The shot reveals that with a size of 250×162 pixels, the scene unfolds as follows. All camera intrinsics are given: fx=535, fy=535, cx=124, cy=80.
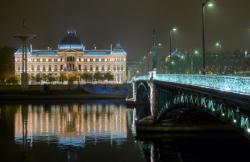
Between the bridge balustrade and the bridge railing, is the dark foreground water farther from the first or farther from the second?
the bridge railing

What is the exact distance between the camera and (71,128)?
78.9 metres

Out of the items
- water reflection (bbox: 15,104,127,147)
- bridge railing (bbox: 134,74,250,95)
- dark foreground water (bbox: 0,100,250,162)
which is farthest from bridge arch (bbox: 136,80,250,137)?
water reflection (bbox: 15,104,127,147)

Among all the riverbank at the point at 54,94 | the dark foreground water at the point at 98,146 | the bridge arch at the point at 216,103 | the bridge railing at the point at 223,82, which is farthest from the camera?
the riverbank at the point at 54,94

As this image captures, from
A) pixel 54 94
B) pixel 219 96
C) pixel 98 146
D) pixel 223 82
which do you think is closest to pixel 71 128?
pixel 98 146

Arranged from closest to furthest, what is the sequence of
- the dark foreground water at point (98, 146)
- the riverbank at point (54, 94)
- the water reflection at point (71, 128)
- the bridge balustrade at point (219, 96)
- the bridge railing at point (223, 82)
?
the bridge balustrade at point (219, 96)
the bridge railing at point (223, 82)
the dark foreground water at point (98, 146)
the water reflection at point (71, 128)
the riverbank at point (54, 94)

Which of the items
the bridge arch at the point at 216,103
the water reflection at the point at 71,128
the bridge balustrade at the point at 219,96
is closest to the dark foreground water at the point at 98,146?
the water reflection at the point at 71,128

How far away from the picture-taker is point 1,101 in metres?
149

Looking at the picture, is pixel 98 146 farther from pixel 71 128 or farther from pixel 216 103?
pixel 216 103

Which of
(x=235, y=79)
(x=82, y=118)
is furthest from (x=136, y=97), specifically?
(x=235, y=79)

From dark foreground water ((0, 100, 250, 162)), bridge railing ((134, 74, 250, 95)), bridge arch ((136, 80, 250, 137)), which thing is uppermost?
bridge railing ((134, 74, 250, 95))

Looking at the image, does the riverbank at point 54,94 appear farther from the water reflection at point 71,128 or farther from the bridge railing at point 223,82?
the bridge railing at point 223,82

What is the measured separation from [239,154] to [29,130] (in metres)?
36.7

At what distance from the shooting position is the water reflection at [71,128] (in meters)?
65.8

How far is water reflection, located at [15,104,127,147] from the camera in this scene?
65.8 meters
